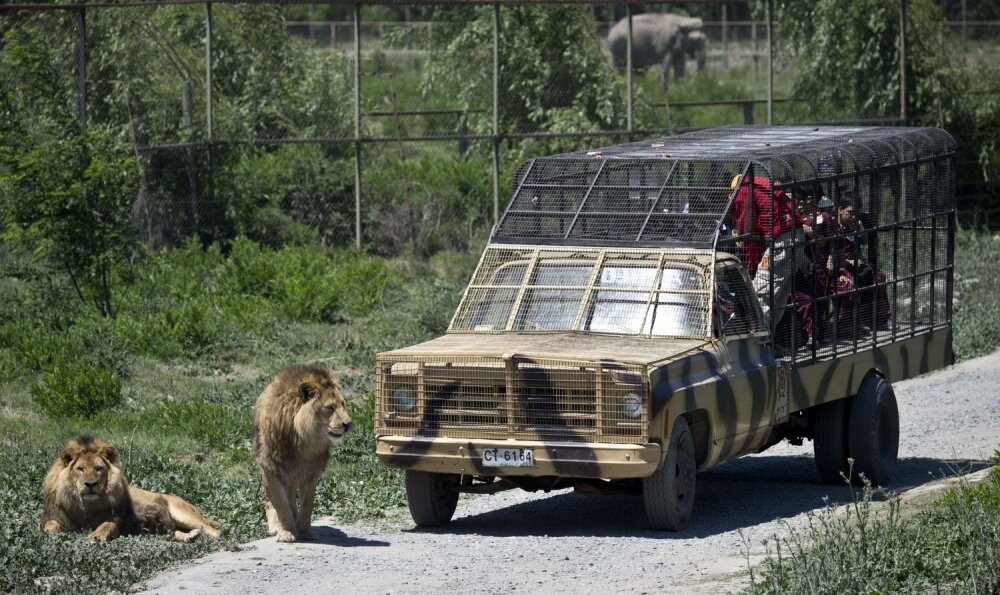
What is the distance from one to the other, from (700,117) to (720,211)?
20.1 metres

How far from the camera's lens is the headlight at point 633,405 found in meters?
10.2

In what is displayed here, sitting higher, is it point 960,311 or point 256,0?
point 256,0

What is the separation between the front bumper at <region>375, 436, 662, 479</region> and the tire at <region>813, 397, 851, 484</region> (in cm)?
287

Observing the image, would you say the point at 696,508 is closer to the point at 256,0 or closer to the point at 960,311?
the point at 960,311

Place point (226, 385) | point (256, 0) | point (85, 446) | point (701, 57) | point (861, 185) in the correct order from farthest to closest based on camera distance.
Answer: point (701, 57) → point (256, 0) → point (226, 385) → point (861, 185) → point (85, 446)

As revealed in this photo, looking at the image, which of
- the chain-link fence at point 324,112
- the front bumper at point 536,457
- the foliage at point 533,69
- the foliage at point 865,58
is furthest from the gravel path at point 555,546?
the foliage at point 865,58

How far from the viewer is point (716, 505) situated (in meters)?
12.0

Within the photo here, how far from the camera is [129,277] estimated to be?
762 inches

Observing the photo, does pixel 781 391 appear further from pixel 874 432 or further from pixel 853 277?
pixel 853 277

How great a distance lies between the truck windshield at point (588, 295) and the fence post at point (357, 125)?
10113 mm

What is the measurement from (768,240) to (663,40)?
31.2m

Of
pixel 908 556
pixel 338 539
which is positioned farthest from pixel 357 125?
pixel 908 556

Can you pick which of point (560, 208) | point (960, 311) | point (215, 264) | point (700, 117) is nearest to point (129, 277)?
point (215, 264)

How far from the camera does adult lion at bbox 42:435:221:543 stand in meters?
10.0
